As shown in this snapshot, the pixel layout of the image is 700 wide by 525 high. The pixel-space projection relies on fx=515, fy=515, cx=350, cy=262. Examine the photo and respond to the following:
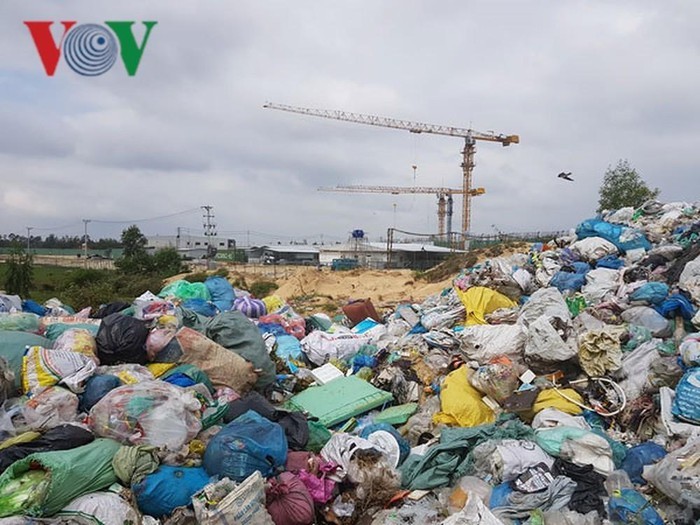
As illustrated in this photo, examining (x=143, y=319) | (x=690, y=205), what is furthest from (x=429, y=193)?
(x=143, y=319)

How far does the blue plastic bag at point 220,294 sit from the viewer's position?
6856 mm

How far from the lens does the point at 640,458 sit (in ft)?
10.9

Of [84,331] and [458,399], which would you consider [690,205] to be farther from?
[84,331]

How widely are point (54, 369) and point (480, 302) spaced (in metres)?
4.36

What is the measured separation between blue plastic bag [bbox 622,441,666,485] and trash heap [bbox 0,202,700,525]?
0.01 m

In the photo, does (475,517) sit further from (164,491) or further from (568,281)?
(568,281)

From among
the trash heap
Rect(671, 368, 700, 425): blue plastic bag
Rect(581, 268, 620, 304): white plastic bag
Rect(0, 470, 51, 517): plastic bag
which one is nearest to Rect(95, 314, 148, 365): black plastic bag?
the trash heap

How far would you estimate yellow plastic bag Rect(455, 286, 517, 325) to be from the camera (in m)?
5.92

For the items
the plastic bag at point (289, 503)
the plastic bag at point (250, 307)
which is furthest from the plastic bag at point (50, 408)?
the plastic bag at point (250, 307)

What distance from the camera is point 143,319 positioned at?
16.1ft

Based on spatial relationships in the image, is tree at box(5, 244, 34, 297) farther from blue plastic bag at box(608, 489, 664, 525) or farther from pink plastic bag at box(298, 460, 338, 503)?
blue plastic bag at box(608, 489, 664, 525)

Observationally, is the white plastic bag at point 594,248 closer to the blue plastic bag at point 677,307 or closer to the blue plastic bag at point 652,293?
the blue plastic bag at point 652,293

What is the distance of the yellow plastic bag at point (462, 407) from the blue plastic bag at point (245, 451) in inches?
58.2

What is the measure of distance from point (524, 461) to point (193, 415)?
2.17 meters
